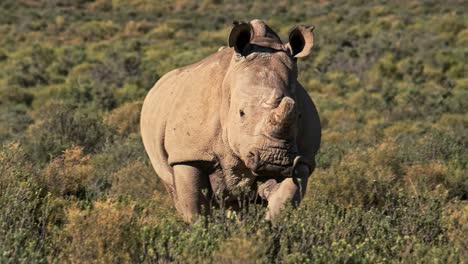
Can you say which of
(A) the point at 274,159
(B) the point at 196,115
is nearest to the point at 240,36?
(B) the point at 196,115

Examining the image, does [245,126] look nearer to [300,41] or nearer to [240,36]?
[240,36]

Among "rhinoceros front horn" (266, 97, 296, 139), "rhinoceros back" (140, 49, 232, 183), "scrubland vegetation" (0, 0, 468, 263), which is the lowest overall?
"scrubland vegetation" (0, 0, 468, 263)

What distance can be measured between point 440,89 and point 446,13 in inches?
793

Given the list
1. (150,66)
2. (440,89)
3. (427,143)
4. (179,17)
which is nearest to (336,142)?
(427,143)

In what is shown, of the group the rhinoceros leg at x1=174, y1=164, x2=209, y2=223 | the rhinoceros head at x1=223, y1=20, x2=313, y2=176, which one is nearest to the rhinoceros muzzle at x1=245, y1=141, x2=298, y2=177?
the rhinoceros head at x1=223, y1=20, x2=313, y2=176

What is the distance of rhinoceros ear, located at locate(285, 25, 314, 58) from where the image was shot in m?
5.92

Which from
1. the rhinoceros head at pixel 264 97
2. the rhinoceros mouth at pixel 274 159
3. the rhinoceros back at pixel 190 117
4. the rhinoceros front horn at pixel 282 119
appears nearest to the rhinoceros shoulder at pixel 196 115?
the rhinoceros back at pixel 190 117

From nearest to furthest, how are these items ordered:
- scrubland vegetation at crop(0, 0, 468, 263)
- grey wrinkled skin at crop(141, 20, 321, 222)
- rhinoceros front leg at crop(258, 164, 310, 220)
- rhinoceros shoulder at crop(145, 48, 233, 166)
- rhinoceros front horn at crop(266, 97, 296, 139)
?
scrubland vegetation at crop(0, 0, 468, 263)
rhinoceros front horn at crop(266, 97, 296, 139)
grey wrinkled skin at crop(141, 20, 321, 222)
rhinoceros front leg at crop(258, 164, 310, 220)
rhinoceros shoulder at crop(145, 48, 233, 166)

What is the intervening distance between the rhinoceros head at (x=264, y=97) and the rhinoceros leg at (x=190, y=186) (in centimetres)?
52

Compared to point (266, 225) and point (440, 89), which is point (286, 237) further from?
point (440, 89)

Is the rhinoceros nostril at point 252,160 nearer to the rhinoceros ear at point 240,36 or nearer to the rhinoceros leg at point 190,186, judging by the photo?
the rhinoceros leg at point 190,186

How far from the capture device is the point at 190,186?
19.5 ft

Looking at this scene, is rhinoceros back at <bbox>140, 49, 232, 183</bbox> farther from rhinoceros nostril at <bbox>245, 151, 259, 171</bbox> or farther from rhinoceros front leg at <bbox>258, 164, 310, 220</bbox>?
rhinoceros nostril at <bbox>245, 151, 259, 171</bbox>

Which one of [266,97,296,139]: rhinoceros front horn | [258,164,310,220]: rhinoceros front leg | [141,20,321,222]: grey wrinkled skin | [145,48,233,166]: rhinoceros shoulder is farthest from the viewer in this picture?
[145,48,233,166]: rhinoceros shoulder
